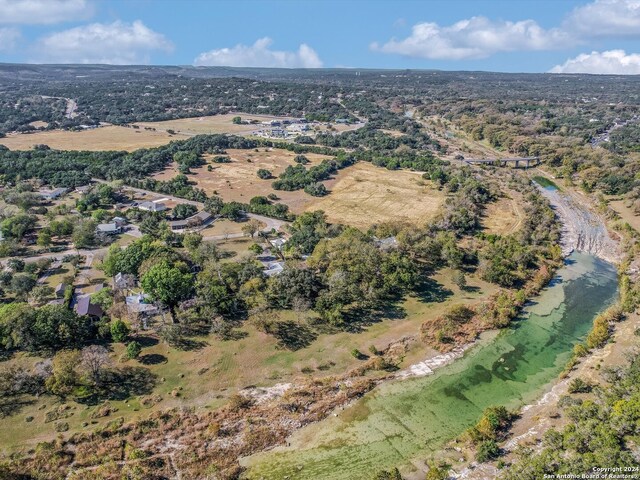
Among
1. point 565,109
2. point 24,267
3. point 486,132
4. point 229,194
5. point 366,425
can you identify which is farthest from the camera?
point 565,109

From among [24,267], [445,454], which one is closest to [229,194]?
[24,267]

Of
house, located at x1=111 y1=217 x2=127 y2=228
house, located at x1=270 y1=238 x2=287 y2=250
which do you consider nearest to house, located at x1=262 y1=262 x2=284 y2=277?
house, located at x1=270 y1=238 x2=287 y2=250

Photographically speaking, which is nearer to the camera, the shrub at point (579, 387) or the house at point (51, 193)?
the shrub at point (579, 387)

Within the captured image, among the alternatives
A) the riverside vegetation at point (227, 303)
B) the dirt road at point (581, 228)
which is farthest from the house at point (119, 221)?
the dirt road at point (581, 228)

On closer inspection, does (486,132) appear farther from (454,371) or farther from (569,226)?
(454,371)

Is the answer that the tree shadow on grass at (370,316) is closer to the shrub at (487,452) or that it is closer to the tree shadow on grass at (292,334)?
the tree shadow on grass at (292,334)

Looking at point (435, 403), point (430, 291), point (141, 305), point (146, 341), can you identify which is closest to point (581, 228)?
point (430, 291)
